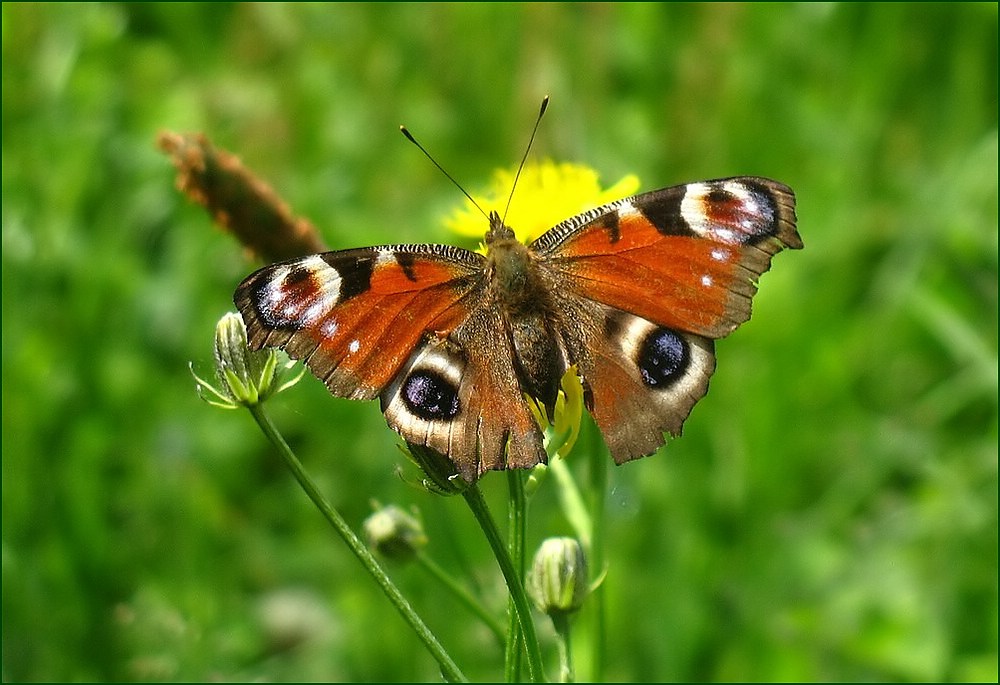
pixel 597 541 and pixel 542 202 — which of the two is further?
pixel 542 202

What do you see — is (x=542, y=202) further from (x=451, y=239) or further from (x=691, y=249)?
(x=451, y=239)

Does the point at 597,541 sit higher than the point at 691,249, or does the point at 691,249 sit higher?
the point at 691,249

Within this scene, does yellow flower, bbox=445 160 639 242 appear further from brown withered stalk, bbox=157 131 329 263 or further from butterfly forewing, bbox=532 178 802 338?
butterfly forewing, bbox=532 178 802 338

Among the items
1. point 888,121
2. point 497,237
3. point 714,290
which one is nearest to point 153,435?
point 497,237

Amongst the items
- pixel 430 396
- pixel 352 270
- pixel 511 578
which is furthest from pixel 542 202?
pixel 511 578

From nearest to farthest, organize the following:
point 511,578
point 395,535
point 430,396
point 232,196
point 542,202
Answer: point 511,578 < point 430,396 < point 395,535 < point 232,196 < point 542,202

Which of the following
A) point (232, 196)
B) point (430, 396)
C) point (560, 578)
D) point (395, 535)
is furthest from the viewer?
point (232, 196)

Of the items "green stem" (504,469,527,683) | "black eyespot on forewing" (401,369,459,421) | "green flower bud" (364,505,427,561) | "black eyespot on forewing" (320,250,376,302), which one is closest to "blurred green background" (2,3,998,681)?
"green flower bud" (364,505,427,561)
